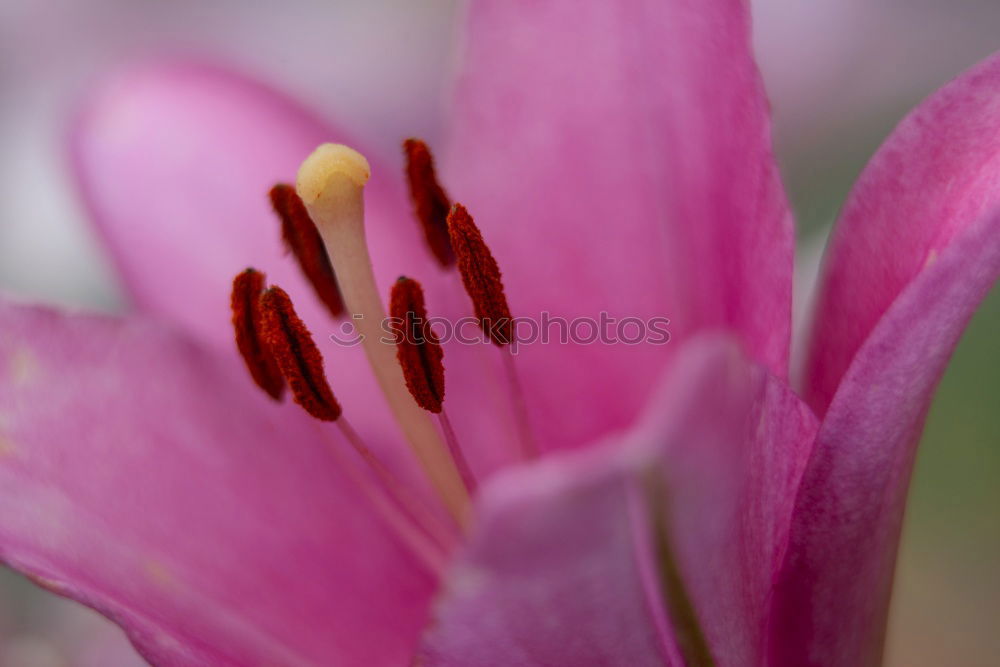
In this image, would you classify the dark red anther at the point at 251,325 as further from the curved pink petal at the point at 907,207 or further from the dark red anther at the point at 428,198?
the curved pink petal at the point at 907,207

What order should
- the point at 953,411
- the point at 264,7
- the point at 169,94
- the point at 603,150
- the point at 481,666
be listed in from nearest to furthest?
1. the point at 481,666
2. the point at 603,150
3. the point at 169,94
4. the point at 953,411
5. the point at 264,7

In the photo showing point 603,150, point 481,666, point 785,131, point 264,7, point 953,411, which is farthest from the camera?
point 264,7

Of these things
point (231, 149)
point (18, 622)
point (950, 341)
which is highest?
point (231, 149)

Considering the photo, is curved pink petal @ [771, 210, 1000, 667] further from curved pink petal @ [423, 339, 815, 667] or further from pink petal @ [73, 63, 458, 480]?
pink petal @ [73, 63, 458, 480]

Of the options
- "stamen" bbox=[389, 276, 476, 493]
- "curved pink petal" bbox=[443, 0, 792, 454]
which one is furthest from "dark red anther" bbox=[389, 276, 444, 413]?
"curved pink petal" bbox=[443, 0, 792, 454]

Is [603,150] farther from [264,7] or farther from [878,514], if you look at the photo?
[264,7]

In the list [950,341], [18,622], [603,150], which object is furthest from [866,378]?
[18,622]

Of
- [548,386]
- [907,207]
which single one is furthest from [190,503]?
[907,207]
